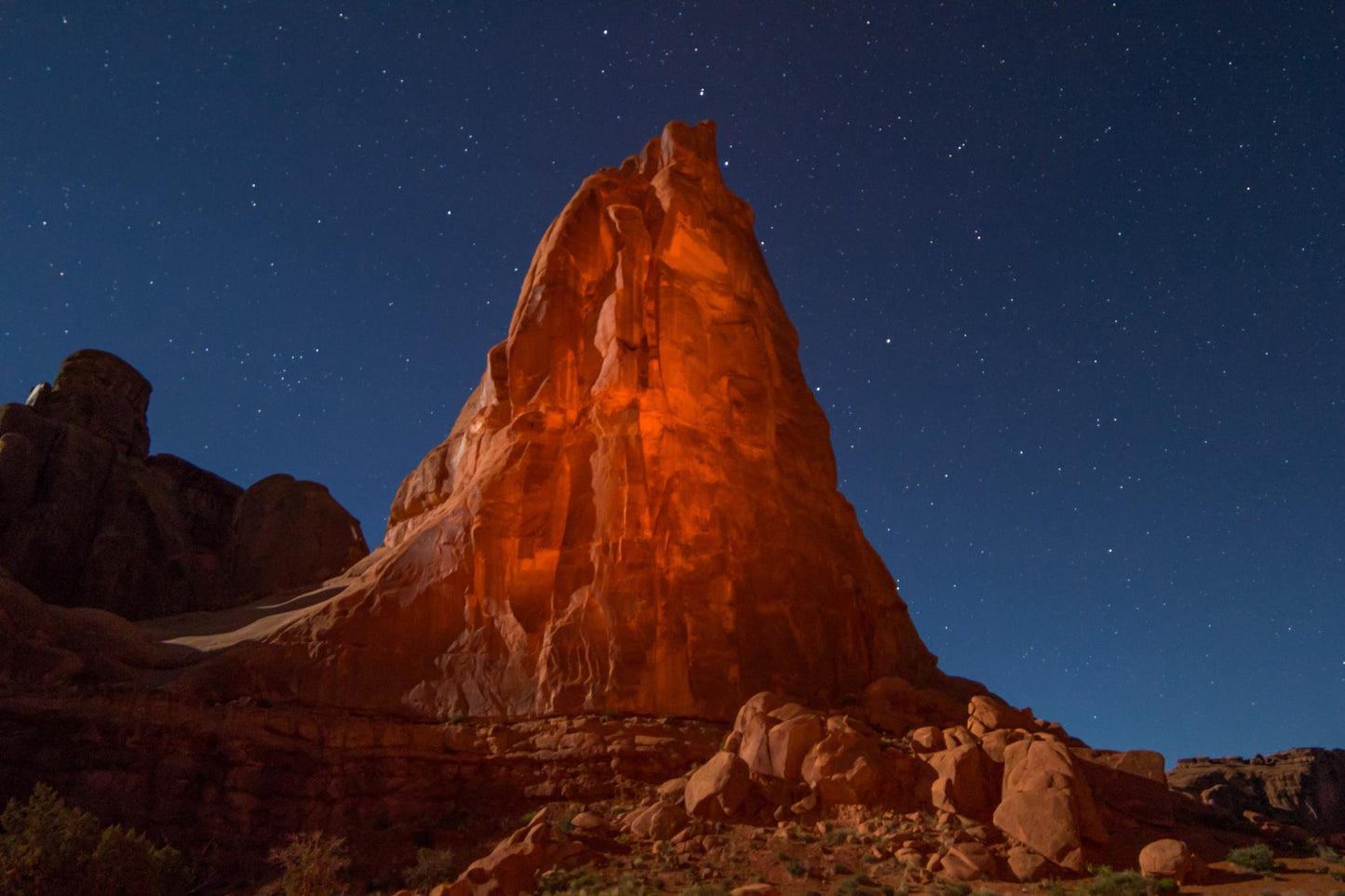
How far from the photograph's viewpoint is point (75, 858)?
20188 mm

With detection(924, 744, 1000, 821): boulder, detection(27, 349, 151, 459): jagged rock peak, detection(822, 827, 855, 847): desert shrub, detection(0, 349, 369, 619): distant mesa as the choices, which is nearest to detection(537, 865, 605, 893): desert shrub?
detection(822, 827, 855, 847): desert shrub

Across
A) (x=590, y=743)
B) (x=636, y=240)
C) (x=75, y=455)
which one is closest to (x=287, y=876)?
(x=590, y=743)

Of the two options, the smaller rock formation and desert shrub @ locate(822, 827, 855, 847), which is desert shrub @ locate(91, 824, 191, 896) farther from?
the smaller rock formation

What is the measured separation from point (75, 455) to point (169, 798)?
30.6 meters

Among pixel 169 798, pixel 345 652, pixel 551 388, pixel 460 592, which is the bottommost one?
pixel 169 798

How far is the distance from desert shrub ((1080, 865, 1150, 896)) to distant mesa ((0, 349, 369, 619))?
44.5m

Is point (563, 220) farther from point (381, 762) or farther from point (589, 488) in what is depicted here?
point (381, 762)

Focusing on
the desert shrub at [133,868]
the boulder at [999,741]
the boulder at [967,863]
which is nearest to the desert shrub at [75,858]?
the desert shrub at [133,868]

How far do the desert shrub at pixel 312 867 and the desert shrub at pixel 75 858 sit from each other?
2357 millimetres

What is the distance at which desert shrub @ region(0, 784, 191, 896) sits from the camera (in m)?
19.4

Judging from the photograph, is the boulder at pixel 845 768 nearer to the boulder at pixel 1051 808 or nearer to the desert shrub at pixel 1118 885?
the boulder at pixel 1051 808

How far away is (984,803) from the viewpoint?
2117cm

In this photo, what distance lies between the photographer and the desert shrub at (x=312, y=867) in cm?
2073

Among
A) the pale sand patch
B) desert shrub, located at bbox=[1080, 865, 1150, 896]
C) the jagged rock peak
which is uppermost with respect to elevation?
the jagged rock peak
